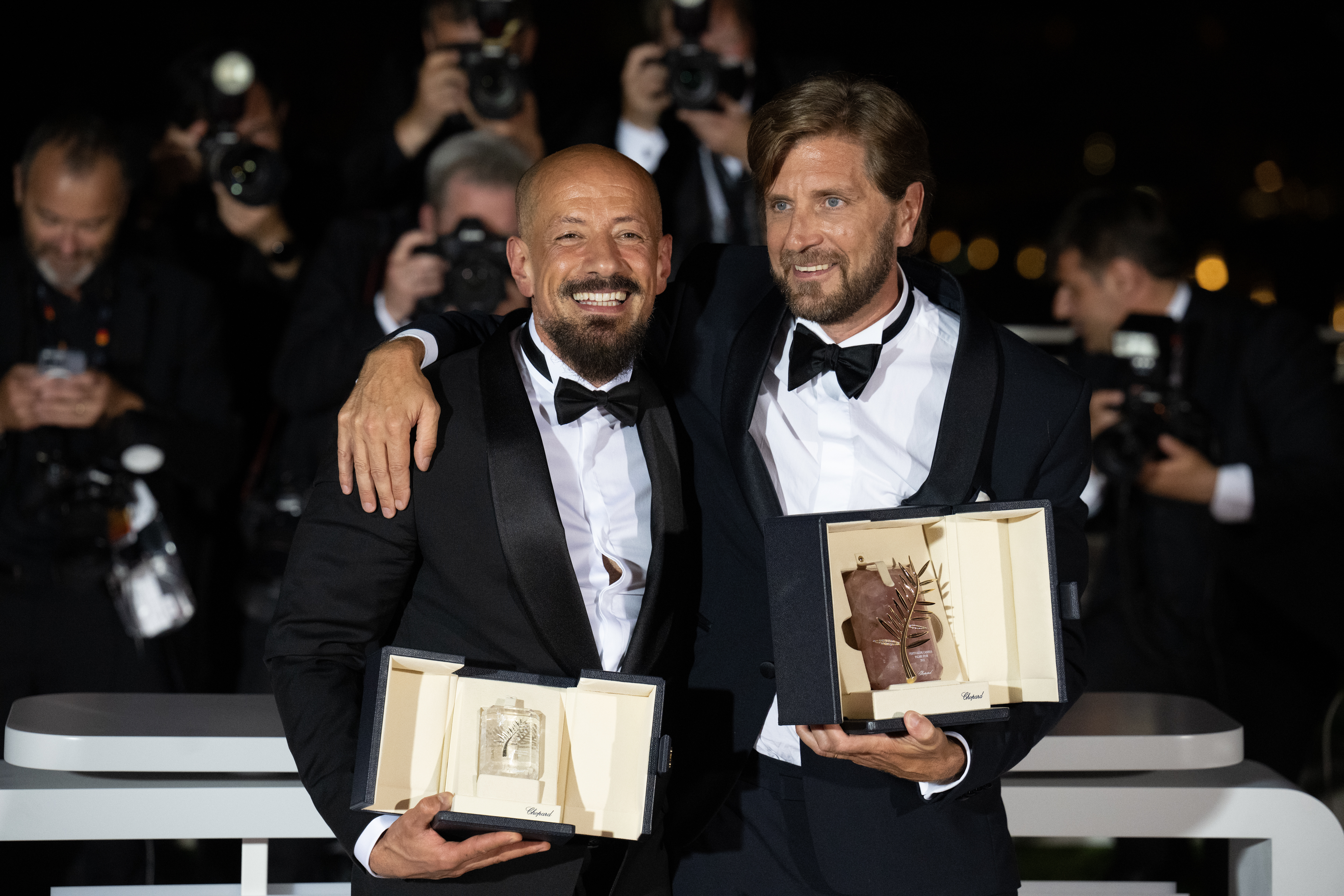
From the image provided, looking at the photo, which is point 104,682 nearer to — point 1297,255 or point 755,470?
point 755,470

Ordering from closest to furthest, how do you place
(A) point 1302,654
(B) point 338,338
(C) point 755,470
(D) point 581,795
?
(D) point 581,795, (C) point 755,470, (B) point 338,338, (A) point 1302,654

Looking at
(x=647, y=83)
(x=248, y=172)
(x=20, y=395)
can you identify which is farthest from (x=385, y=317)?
(x=647, y=83)

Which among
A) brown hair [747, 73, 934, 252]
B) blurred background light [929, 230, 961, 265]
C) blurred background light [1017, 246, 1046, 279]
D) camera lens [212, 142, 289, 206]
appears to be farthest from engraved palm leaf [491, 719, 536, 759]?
blurred background light [929, 230, 961, 265]

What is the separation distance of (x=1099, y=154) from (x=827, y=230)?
1061cm

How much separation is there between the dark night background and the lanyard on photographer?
287cm

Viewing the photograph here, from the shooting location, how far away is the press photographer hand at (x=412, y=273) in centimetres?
313

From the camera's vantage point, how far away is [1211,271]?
10398mm

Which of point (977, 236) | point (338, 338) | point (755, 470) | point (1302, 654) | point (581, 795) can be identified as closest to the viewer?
point (581, 795)

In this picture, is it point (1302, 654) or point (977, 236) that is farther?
point (977, 236)

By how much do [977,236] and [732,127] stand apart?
9.44 m

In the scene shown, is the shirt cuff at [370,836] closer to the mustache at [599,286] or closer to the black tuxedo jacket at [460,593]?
the black tuxedo jacket at [460,593]

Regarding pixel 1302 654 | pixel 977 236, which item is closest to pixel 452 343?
pixel 1302 654

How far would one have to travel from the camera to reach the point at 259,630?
3264 mm

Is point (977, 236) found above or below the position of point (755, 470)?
above
